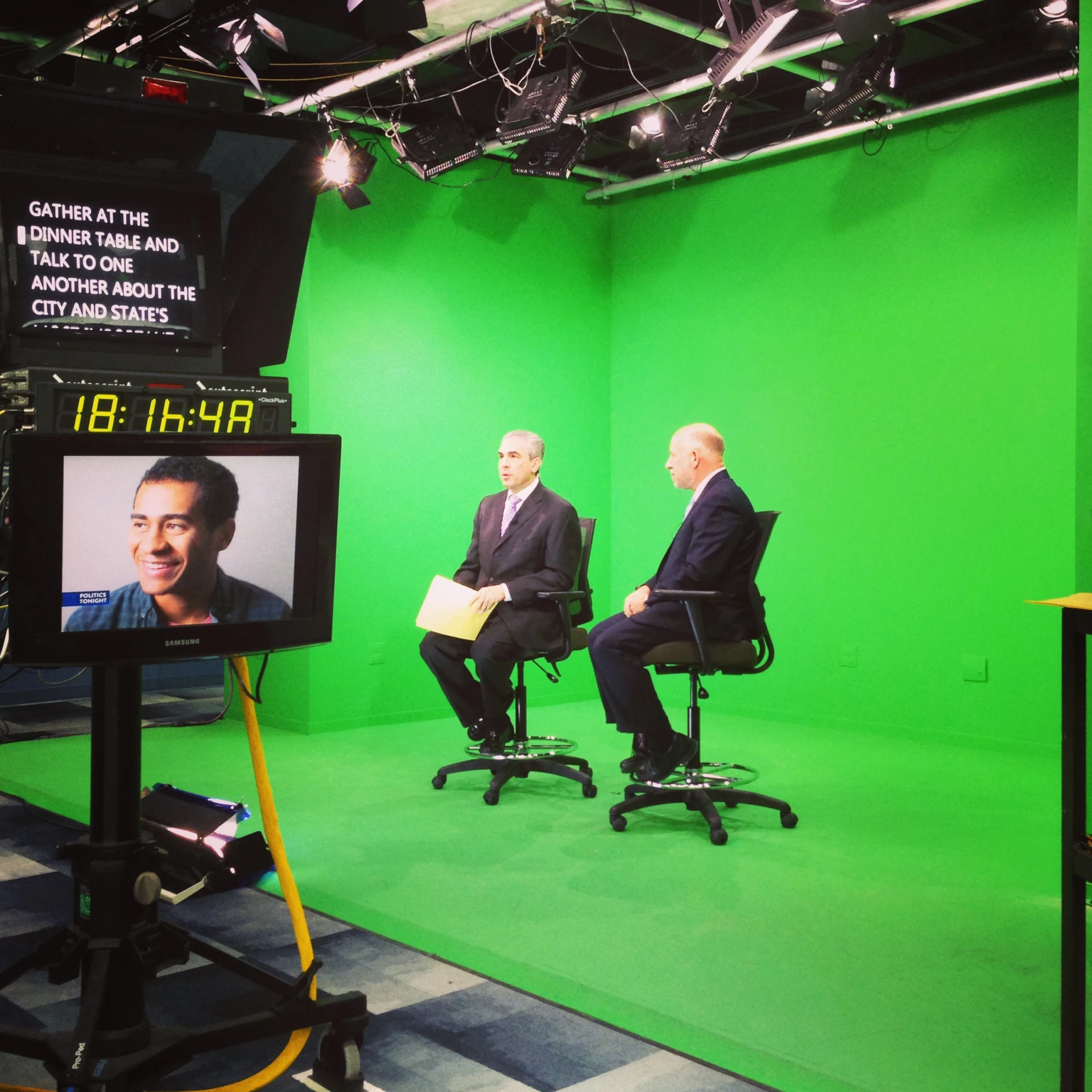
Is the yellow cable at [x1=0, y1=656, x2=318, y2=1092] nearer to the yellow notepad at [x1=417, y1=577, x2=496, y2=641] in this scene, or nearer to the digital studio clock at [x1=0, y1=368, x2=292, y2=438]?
the digital studio clock at [x1=0, y1=368, x2=292, y2=438]

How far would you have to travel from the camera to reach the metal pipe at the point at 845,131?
5277 mm

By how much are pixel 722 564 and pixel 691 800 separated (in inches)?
31.8

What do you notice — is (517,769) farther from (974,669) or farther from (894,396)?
(894,396)

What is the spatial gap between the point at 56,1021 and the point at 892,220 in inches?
201

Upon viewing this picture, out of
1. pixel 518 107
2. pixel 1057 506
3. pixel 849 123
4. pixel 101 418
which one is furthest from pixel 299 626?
pixel 849 123

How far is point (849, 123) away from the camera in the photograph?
A: 5.86m

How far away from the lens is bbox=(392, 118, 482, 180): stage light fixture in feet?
19.3

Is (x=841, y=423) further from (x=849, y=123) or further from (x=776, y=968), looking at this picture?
(x=776, y=968)

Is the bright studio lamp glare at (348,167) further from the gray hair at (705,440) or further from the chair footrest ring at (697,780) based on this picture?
the chair footrest ring at (697,780)

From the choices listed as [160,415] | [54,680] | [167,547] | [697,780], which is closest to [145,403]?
[160,415]

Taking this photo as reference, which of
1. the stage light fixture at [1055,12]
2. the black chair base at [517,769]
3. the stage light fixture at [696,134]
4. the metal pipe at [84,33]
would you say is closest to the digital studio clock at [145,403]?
the black chair base at [517,769]

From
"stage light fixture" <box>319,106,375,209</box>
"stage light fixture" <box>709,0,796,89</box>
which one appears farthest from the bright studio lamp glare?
"stage light fixture" <box>709,0,796,89</box>

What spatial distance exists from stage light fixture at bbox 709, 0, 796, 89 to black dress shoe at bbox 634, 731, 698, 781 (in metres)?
2.54

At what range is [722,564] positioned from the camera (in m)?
4.10
